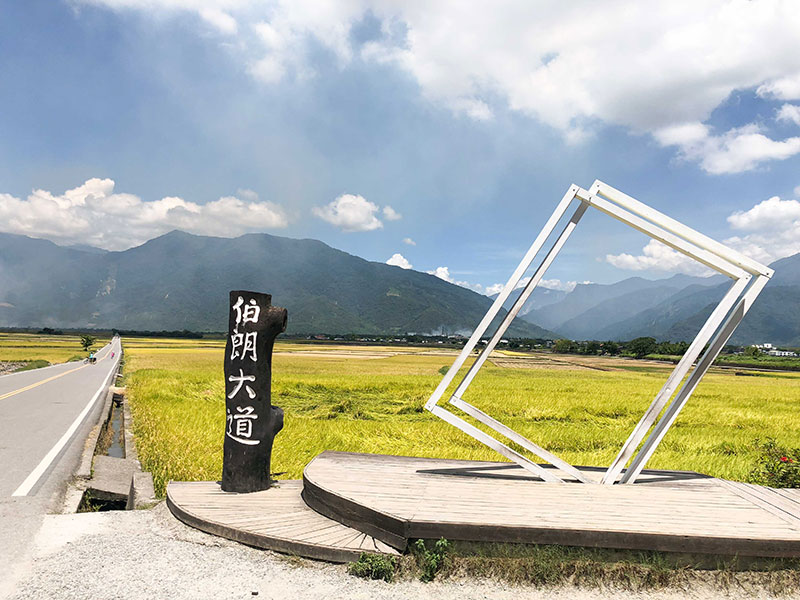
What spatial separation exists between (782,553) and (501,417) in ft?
40.5

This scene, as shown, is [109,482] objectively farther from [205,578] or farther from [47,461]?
[205,578]

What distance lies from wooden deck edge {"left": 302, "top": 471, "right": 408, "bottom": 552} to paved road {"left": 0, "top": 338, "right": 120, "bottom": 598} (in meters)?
2.68

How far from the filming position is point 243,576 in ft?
14.5

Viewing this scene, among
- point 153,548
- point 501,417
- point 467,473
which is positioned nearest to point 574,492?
point 467,473

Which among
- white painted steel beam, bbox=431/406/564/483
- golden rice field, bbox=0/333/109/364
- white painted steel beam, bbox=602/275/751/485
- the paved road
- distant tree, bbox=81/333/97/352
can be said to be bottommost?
golden rice field, bbox=0/333/109/364

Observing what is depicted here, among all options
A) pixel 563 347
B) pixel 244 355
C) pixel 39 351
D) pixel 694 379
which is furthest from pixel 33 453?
pixel 563 347

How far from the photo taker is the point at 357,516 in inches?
201

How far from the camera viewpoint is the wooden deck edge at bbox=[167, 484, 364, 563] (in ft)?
15.4

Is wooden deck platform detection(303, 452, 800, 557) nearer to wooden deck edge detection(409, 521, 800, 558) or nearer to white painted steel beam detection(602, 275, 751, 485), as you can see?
wooden deck edge detection(409, 521, 800, 558)

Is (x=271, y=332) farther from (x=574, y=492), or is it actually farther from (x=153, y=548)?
(x=574, y=492)

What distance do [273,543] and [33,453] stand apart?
7478mm

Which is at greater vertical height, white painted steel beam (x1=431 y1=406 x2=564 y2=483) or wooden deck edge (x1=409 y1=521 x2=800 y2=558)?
white painted steel beam (x1=431 y1=406 x2=564 y2=483)

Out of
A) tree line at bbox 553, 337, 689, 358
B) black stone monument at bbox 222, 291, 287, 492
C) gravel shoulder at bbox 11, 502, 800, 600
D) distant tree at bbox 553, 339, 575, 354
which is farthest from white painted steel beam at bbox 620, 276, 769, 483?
distant tree at bbox 553, 339, 575, 354

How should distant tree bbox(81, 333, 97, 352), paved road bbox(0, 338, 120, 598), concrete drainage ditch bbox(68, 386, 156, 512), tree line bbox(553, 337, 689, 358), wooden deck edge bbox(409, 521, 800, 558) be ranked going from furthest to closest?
tree line bbox(553, 337, 689, 358)
distant tree bbox(81, 333, 97, 352)
concrete drainage ditch bbox(68, 386, 156, 512)
paved road bbox(0, 338, 120, 598)
wooden deck edge bbox(409, 521, 800, 558)
